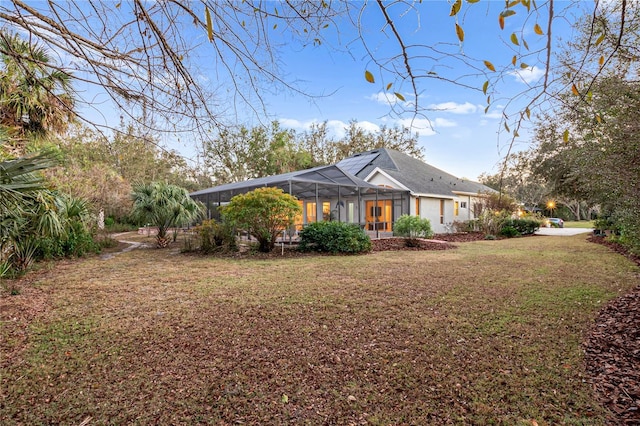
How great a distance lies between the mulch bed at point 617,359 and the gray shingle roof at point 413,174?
14054 millimetres

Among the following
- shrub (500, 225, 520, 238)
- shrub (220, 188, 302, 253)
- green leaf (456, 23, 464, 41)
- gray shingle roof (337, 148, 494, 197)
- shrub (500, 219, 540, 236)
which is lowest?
shrub (500, 225, 520, 238)

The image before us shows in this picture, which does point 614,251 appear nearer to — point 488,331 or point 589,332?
point 589,332

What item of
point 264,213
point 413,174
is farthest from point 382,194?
point 264,213

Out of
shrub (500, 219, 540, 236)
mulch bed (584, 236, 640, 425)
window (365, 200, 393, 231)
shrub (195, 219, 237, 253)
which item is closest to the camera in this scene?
mulch bed (584, 236, 640, 425)

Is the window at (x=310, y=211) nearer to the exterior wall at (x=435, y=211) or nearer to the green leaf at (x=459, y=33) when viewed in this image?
the exterior wall at (x=435, y=211)

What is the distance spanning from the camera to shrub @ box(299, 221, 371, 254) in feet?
35.2

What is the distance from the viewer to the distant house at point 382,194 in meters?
17.5

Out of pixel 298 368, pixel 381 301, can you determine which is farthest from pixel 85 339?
pixel 381 301

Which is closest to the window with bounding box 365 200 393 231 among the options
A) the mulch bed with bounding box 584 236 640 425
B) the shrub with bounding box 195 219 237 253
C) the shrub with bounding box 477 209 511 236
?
the shrub with bounding box 477 209 511 236

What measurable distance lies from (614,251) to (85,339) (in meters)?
14.7

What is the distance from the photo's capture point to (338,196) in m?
15.0

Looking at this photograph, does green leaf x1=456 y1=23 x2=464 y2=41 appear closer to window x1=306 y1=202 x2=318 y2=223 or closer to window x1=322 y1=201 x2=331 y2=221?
window x1=322 y1=201 x2=331 y2=221

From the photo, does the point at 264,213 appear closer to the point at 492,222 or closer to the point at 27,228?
the point at 27,228

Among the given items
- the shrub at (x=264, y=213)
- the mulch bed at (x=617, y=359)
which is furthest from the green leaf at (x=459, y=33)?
the shrub at (x=264, y=213)
